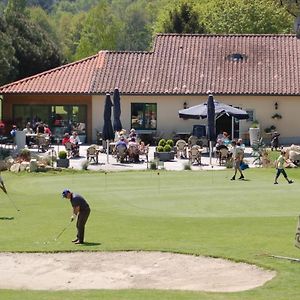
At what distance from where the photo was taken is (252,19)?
82938 mm

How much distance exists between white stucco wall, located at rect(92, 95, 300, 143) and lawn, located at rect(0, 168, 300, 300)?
1537 cm

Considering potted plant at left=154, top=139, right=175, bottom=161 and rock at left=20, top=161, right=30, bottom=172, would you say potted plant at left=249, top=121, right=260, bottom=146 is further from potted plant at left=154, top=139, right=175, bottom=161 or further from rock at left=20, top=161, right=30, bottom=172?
rock at left=20, top=161, right=30, bottom=172

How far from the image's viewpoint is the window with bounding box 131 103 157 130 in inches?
2192

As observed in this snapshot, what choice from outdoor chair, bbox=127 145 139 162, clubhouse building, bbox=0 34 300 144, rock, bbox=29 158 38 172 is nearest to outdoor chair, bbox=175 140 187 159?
outdoor chair, bbox=127 145 139 162

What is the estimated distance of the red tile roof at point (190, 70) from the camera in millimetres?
55188

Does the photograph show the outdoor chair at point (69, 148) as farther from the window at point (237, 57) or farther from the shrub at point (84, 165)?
the window at point (237, 57)

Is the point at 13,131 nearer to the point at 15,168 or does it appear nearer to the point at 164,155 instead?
the point at 164,155

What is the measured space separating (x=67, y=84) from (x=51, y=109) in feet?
5.82

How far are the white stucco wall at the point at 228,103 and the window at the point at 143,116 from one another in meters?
0.23

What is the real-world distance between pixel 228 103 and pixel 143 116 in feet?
15.7

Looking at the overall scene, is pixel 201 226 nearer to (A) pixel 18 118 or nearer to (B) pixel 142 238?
(B) pixel 142 238

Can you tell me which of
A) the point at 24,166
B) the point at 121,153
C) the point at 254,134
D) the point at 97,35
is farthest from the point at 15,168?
the point at 97,35

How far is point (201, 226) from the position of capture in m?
26.5

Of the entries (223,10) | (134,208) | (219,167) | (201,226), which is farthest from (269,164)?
(223,10)
